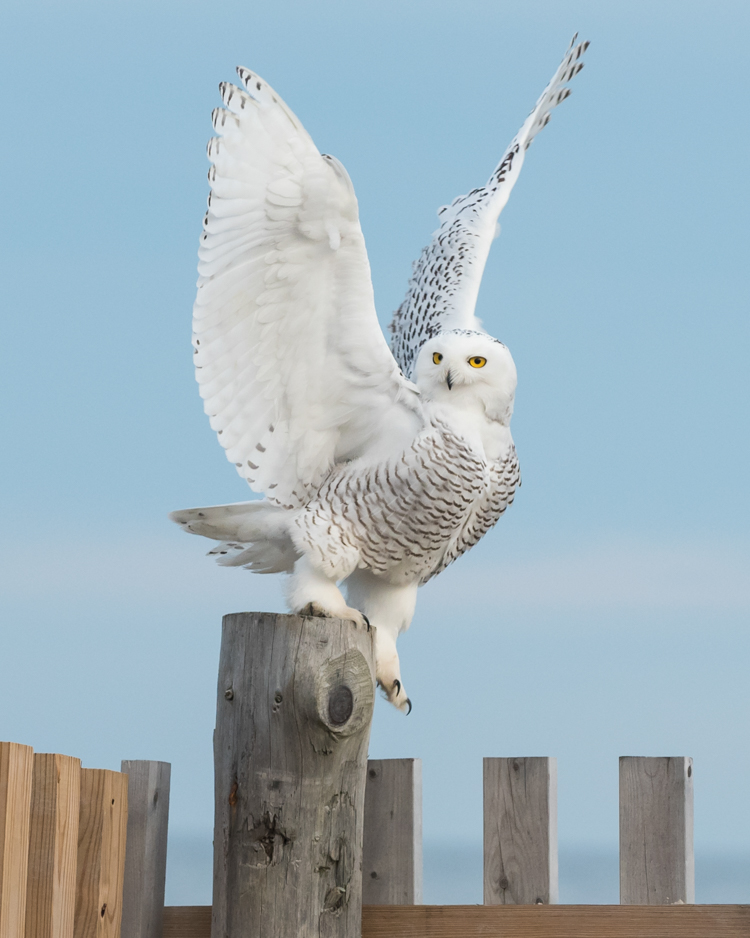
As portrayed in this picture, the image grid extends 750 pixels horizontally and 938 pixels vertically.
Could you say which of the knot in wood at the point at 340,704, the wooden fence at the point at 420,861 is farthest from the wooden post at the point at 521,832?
the knot in wood at the point at 340,704

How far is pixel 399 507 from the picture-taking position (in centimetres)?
278

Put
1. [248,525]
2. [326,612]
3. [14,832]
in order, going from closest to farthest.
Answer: [14,832] < [326,612] < [248,525]

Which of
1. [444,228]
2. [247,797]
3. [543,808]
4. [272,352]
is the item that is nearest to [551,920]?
[543,808]

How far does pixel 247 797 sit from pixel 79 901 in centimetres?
40

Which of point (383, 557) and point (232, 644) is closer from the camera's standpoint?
point (232, 644)

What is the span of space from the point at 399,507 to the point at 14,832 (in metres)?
1.29

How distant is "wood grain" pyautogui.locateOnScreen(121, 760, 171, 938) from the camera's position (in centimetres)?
244

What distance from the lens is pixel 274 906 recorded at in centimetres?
228

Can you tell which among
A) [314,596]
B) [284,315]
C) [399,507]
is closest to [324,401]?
[284,315]

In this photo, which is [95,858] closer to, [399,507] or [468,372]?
[399,507]

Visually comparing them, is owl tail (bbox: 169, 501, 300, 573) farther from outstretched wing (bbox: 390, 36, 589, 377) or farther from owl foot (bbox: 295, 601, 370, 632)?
outstretched wing (bbox: 390, 36, 589, 377)

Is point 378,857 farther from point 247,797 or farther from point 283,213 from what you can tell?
point 283,213

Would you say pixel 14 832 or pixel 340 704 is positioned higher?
pixel 340 704

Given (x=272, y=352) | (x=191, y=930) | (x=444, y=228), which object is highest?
(x=444, y=228)
